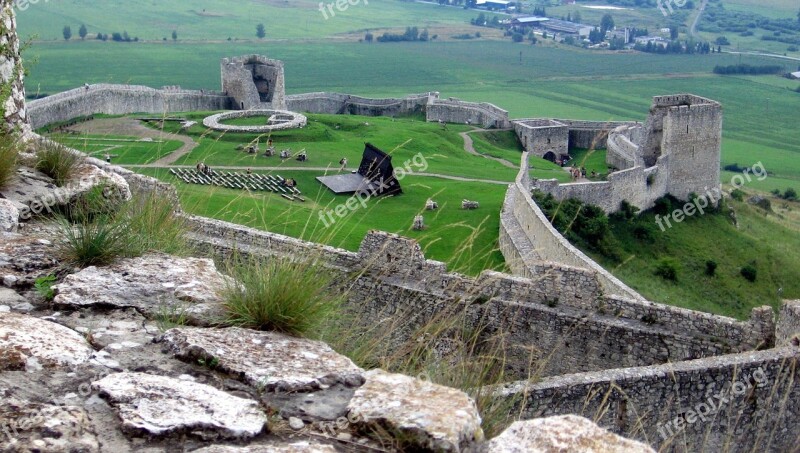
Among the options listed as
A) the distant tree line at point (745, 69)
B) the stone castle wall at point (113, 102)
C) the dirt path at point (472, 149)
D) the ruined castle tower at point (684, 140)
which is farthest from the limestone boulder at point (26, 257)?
the distant tree line at point (745, 69)

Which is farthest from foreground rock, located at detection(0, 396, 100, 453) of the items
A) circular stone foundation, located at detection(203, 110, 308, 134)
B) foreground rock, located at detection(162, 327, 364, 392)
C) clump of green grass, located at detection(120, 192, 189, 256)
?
circular stone foundation, located at detection(203, 110, 308, 134)

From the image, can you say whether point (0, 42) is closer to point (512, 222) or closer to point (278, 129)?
point (512, 222)

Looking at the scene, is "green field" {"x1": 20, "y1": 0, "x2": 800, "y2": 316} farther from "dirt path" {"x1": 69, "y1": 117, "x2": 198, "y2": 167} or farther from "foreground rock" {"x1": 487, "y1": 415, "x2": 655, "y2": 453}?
"foreground rock" {"x1": 487, "y1": 415, "x2": 655, "y2": 453}

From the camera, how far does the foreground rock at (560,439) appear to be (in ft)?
18.8

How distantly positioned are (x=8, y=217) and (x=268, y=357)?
379 centimetres

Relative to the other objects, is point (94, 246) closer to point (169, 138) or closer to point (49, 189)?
point (49, 189)

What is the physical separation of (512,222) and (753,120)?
116836 mm

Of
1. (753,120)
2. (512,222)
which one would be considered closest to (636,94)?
(753,120)

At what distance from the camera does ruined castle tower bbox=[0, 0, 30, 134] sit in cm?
1273

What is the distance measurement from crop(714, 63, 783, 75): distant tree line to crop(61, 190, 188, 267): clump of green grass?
180 m

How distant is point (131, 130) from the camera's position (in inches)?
2137

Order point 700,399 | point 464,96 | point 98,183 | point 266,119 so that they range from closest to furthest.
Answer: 1. point 98,183
2. point 700,399
3. point 266,119
4. point 464,96

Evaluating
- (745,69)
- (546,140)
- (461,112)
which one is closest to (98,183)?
(546,140)

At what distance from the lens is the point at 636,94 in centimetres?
15675
